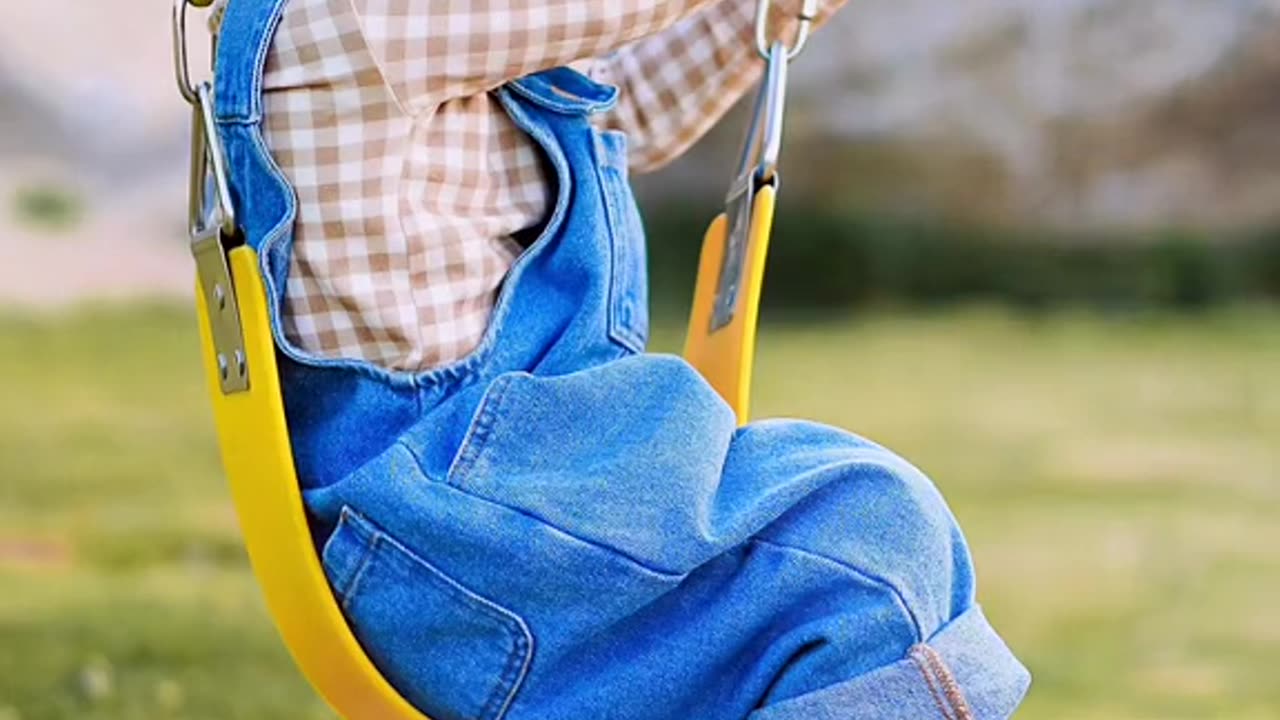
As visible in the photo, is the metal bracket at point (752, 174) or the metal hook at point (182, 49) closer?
the metal hook at point (182, 49)

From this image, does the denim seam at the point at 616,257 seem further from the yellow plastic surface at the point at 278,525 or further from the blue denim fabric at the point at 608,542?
the yellow plastic surface at the point at 278,525

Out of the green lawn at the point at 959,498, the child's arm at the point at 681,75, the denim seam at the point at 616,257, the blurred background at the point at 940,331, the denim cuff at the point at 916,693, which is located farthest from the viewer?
the blurred background at the point at 940,331

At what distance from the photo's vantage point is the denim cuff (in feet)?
2.32

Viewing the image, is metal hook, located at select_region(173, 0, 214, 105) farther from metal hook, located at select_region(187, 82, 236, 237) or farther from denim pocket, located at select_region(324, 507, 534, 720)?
denim pocket, located at select_region(324, 507, 534, 720)

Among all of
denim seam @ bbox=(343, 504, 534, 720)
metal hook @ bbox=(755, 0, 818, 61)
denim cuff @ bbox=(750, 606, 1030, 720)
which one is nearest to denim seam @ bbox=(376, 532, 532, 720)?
denim seam @ bbox=(343, 504, 534, 720)

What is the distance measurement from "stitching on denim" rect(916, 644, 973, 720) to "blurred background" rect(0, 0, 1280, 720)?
1.15m

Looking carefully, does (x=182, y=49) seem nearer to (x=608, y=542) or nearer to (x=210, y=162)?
(x=210, y=162)

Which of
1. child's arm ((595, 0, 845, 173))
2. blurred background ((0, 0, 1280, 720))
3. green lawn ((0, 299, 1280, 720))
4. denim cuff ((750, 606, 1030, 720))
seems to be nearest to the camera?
denim cuff ((750, 606, 1030, 720))

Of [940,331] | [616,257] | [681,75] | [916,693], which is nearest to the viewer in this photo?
[916,693]

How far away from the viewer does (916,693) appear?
709 millimetres

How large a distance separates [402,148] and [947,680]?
0.32 metres

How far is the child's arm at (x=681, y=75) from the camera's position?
0.95m

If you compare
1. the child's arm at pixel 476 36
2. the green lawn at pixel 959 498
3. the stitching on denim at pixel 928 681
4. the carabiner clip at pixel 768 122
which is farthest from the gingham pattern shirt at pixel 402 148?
the green lawn at pixel 959 498

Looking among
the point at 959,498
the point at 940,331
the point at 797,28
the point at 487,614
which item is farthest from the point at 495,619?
the point at 940,331
